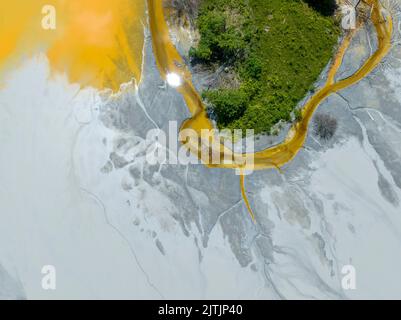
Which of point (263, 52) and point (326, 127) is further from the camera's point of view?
point (263, 52)

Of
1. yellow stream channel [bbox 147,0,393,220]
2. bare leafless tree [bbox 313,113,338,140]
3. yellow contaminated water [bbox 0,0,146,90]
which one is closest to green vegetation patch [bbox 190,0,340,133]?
yellow stream channel [bbox 147,0,393,220]

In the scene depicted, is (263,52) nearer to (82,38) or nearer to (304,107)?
(304,107)

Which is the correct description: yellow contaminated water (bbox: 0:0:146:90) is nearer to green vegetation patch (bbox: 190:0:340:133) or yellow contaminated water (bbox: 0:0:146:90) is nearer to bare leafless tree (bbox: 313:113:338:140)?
green vegetation patch (bbox: 190:0:340:133)

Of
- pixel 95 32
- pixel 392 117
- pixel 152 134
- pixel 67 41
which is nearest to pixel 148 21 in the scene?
pixel 95 32

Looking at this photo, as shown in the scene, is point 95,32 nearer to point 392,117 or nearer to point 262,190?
point 262,190

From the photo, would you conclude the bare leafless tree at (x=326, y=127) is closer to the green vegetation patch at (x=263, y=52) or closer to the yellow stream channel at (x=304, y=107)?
the yellow stream channel at (x=304, y=107)

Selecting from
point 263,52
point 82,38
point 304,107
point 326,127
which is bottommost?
point 326,127

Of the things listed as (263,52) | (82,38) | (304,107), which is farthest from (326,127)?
(82,38)

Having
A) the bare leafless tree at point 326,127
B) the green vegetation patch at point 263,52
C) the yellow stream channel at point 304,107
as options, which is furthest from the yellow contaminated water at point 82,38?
the bare leafless tree at point 326,127
